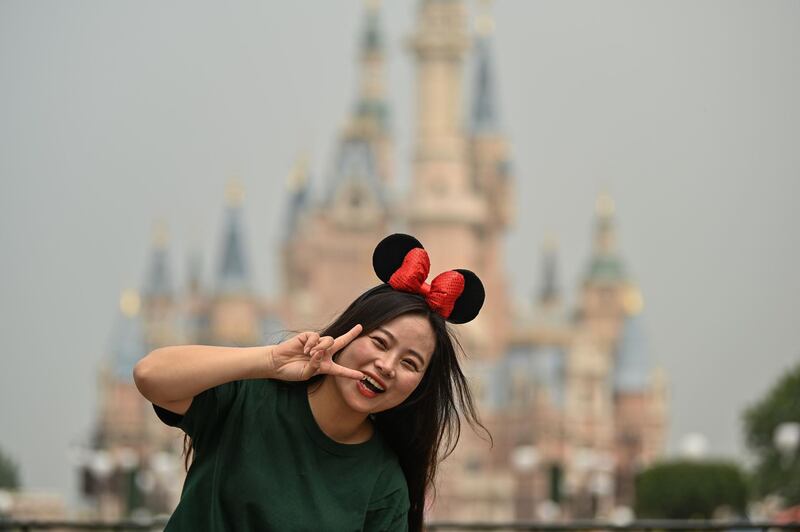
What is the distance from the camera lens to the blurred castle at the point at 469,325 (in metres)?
53.1

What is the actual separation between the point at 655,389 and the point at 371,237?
10291mm

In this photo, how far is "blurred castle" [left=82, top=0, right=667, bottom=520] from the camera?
5312 centimetres

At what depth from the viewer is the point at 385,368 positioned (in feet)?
9.62

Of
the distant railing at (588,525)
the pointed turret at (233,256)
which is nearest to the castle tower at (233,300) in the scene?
the pointed turret at (233,256)

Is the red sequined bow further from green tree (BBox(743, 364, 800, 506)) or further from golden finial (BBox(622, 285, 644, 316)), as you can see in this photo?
golden finial (BBox(622, 285, 644, 316))

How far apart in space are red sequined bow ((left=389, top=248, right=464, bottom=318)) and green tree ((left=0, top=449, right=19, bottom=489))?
3878 cm

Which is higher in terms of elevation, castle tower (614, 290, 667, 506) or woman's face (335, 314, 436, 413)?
woman's face (335, 314, 436, 413)

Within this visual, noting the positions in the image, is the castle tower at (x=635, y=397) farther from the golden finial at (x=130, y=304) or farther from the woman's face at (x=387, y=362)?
the woman's face at (x=387, y=362)

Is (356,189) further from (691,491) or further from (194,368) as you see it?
(194,368)

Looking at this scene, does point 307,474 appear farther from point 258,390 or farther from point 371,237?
point 371,237

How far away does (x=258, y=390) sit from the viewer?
2.98 m

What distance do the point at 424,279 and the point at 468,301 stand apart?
0.28ft

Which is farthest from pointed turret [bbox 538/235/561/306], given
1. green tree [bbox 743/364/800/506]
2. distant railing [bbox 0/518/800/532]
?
distant railing [bbox 0/518/800/532]

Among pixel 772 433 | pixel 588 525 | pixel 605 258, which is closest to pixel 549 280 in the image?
pixel 605 258
